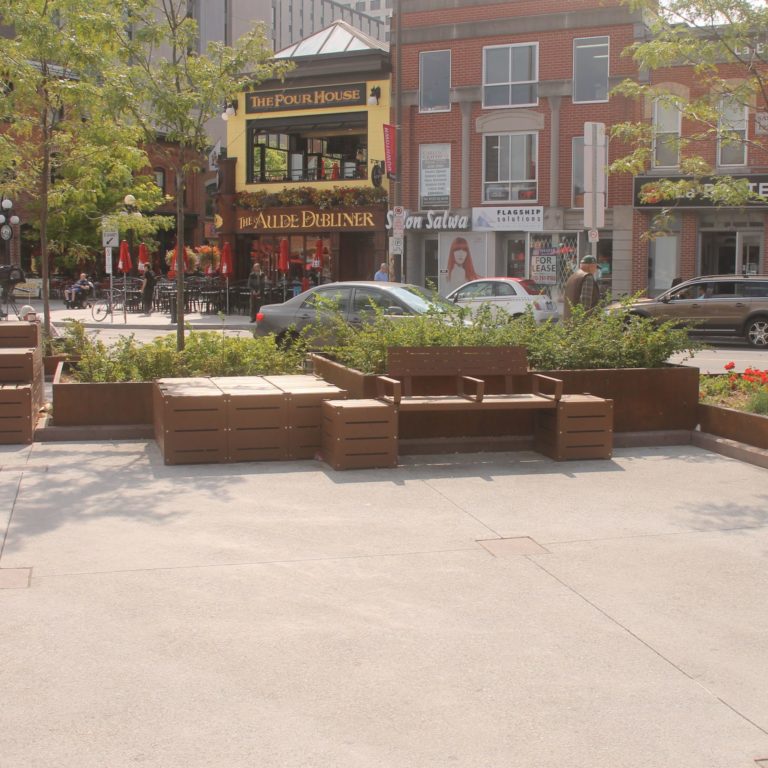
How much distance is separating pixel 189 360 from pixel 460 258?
86.3ft

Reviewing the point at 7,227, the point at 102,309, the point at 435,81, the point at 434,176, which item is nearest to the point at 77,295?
the point at 102,309

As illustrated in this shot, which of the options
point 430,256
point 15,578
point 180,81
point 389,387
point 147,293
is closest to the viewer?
point 15,578

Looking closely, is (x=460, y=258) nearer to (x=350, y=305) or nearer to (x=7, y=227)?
(x=350, y=305)

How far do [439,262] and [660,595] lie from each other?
31861 millimetres

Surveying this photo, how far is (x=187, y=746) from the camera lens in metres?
4.12

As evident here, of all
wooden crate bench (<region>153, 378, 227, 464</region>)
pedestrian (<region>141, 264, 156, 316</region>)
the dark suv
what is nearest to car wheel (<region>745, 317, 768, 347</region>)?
the dark suv

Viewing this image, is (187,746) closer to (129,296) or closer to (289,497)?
(289,497)

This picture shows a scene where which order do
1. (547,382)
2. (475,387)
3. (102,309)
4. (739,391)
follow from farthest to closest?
(102,309) < (739,391) < (475,387) < (547,382)

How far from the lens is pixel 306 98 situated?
39250 millimetres

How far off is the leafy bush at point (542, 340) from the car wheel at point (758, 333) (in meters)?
14.3

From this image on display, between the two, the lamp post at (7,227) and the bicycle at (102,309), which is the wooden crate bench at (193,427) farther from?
the lamp post at (7,227)

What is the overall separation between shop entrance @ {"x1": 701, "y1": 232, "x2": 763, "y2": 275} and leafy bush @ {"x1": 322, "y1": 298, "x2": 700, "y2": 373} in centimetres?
2355

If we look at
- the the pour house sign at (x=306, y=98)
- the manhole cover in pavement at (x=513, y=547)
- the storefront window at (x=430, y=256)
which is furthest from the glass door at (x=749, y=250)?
the manhole cover in pavement at (x=513, y=547)

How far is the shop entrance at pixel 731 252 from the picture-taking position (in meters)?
33.5
